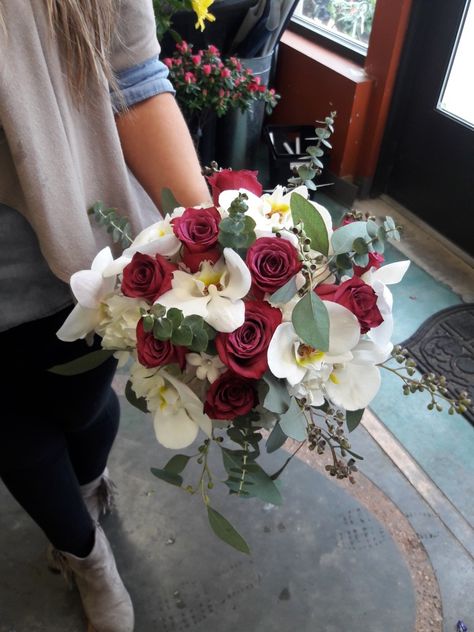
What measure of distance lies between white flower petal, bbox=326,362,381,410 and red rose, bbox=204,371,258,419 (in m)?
0.10

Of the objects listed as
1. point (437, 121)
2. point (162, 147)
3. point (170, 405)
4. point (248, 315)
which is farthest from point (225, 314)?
point (437, 121)

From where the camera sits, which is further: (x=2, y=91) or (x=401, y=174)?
(x=401, y=174)

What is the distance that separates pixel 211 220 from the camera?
0.65m

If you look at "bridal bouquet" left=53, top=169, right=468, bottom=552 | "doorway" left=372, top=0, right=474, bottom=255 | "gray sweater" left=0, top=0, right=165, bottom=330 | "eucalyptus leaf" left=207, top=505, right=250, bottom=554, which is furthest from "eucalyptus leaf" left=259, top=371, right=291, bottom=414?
"doorway" left=372, top=0, right=474, bottom=255

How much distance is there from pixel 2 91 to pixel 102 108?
0.14 m

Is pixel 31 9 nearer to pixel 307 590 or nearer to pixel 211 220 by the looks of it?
pixel 211 220

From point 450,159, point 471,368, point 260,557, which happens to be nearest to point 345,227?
point 260,557

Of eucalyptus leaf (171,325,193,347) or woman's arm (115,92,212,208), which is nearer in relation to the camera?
eucalyptus leaf (171,325,193,347)

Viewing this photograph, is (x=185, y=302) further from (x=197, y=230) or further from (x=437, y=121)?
(x=437, y=121)

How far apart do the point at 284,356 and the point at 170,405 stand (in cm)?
15

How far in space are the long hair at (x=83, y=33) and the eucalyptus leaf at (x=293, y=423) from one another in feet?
1.57

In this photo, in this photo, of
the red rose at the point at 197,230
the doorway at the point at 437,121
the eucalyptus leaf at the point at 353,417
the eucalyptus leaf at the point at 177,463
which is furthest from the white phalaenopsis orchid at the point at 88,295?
the doorway at the point at 437,121

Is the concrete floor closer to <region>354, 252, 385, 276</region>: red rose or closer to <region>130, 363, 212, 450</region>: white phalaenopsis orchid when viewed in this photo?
<region>130, 363, 212, 450</region>: white phalaenopsis orchid

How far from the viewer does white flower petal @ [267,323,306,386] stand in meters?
0.59
